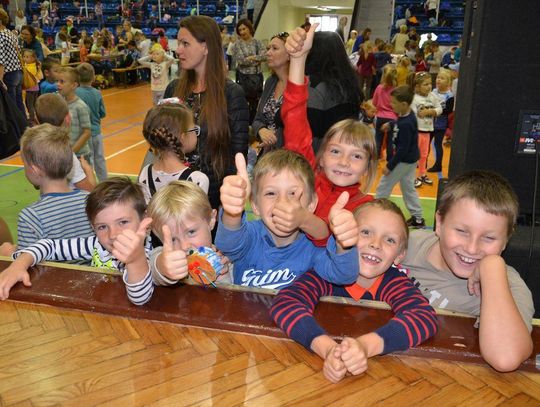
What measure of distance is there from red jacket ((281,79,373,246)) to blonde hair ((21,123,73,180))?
1045 millimetres

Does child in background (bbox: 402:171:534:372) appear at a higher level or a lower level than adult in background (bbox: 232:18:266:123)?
lower

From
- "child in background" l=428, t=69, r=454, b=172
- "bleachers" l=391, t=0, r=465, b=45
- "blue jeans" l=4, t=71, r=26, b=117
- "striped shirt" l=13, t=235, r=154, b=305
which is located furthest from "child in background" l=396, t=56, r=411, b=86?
"bleachers" l=391, t=0, r=465, b=45

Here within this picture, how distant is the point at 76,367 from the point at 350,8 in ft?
69.4

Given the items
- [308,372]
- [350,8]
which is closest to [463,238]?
[308,372]

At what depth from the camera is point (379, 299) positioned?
1.68 m

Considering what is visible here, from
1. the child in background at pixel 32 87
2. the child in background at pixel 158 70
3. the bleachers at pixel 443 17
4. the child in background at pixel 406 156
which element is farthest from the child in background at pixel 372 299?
the bleachers at pixel 443 17

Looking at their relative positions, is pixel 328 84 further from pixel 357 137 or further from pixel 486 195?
pixel 486 195

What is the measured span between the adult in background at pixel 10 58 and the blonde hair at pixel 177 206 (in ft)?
17.2

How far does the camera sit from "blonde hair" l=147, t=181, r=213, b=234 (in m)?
1.86

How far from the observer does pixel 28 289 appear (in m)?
1.64

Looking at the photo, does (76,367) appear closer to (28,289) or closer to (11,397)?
(11,397)

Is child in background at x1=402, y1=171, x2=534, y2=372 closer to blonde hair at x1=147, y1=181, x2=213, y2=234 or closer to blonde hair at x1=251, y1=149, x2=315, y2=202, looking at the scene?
blonde hair at x1=251, y1=149, x2=315, y2=202

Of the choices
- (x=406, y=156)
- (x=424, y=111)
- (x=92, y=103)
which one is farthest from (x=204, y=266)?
(x=424, y=111)

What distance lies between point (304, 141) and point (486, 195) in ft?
3.20
